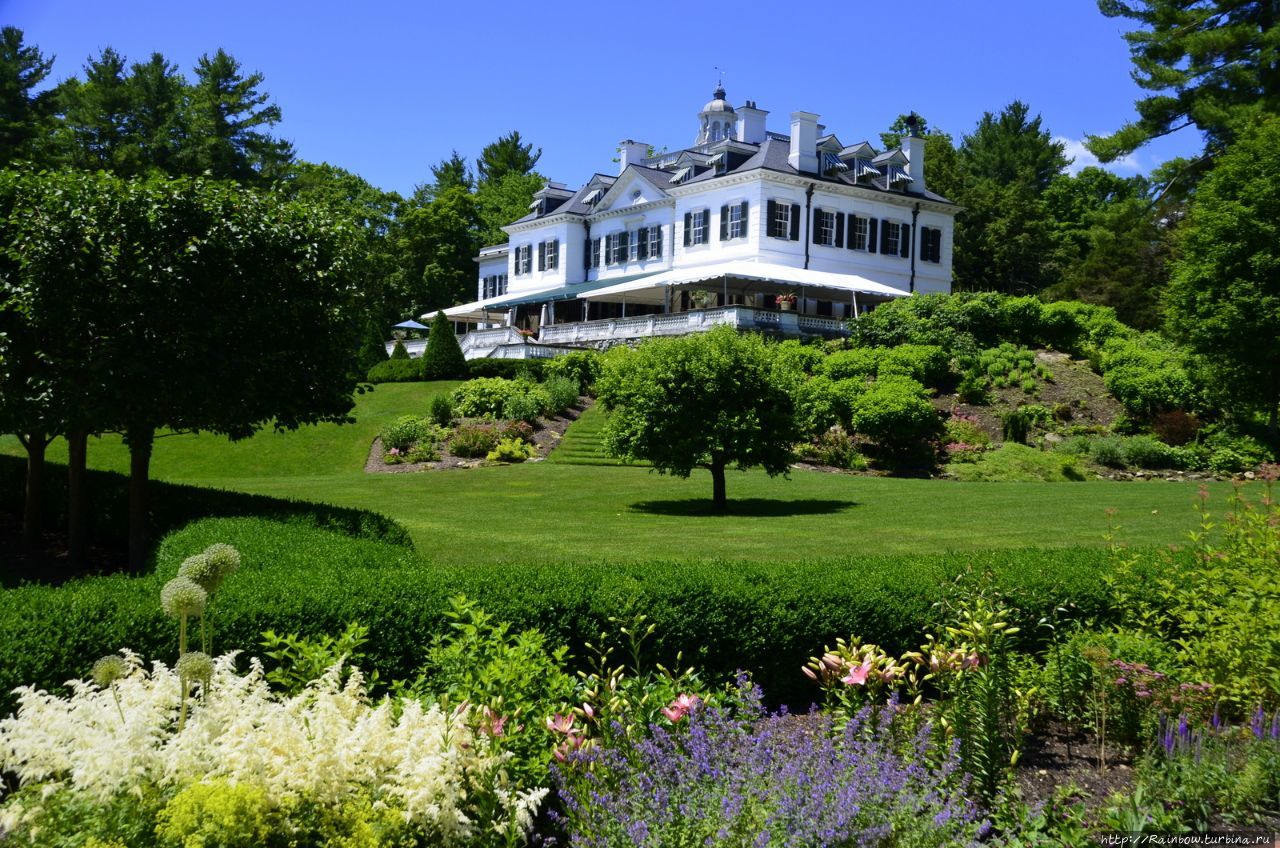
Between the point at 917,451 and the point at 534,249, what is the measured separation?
31.4m

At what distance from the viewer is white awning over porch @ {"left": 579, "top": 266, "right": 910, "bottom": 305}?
38.8m

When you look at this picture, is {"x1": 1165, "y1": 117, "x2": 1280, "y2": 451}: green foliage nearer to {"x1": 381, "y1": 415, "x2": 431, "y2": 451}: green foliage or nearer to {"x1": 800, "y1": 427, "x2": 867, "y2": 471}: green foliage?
{"x1": 800, "y1": 427, "x2": 867, "y2": 471}: green foliage

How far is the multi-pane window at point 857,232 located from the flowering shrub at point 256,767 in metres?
41.9

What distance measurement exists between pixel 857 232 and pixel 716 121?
46.4 ft

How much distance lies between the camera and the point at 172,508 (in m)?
12.8

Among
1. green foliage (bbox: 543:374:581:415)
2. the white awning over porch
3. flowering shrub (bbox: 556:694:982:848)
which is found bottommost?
flowering shrub (bbox: 556:694:982:848)

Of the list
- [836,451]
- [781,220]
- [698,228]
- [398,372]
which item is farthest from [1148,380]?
[398,372]

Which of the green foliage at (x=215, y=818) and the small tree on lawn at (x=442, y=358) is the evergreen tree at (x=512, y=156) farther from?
the green foliage at (x=215, y=818)

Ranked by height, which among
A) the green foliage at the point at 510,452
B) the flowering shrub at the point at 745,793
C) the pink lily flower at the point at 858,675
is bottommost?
the flowering shrub at the point at 745,793

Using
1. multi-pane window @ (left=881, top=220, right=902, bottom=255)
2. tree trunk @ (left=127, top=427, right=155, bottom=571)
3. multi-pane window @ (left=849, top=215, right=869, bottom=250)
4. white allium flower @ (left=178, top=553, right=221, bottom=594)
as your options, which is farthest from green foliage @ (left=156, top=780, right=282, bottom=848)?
multi-pane window @ (left=881, top=220, right=902, bottom=255)

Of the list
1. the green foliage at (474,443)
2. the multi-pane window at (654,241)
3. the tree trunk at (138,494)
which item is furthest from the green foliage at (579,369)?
the tree trunk at (138,494)

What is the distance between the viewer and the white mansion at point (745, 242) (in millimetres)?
40281

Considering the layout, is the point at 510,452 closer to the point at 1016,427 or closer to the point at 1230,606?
the point at 1016,427

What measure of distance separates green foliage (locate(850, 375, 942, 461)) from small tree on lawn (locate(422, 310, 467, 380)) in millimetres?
16684
